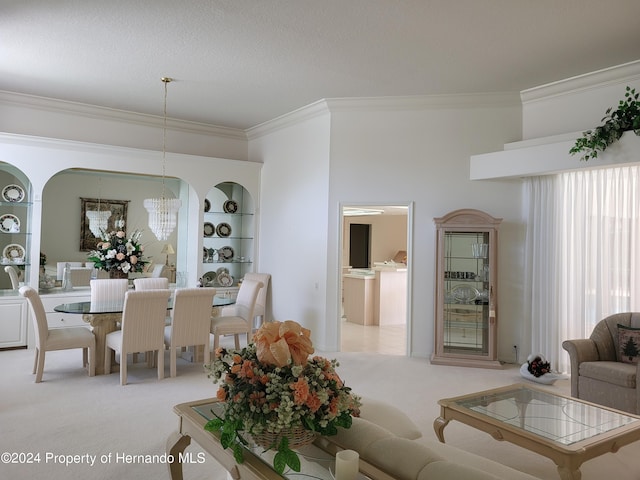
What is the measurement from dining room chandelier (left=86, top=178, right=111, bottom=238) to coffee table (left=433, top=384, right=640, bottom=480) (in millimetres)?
5594

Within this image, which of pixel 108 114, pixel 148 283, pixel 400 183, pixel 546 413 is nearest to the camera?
pixel 546 413

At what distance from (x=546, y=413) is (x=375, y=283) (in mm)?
5693

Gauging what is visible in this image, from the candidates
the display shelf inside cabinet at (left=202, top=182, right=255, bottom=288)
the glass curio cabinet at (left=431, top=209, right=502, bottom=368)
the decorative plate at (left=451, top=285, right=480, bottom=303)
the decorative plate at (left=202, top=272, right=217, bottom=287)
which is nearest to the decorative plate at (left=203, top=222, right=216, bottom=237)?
the display shelf inside cabinet at (left=202, top=182, right=255, bottom=288)

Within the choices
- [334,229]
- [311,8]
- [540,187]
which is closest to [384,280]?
[334,229]

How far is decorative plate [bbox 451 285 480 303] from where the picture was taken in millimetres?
6090

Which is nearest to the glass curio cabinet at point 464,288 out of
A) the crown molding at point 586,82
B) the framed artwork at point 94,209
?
the crown molding at point 586,82

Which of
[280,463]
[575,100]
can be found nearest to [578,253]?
[575,100]

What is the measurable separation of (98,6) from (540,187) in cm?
490

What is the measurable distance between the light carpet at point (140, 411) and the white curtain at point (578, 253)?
0.74 m

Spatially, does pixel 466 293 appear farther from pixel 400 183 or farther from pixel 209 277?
pixel 209 277

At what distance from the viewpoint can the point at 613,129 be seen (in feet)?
15.8

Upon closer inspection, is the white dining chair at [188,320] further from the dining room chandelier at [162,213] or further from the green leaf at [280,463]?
the green leaf at [280,463]

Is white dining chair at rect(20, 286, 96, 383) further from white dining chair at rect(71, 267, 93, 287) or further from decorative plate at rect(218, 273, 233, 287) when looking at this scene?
decorative plate at rect(218, 273, 233, 287)

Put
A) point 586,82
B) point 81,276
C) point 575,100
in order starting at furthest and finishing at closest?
point 81,276 < point 575,100 < point 586,82
